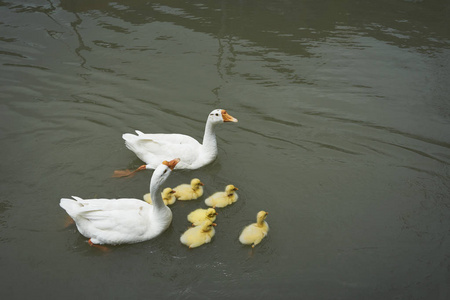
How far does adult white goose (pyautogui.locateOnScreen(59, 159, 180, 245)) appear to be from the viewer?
14.8ft

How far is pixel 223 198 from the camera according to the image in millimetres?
5180

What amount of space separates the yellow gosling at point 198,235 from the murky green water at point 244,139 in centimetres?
10

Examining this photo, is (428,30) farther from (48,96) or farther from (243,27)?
(48,96)

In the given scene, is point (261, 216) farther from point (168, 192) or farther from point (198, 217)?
point (168, 192)

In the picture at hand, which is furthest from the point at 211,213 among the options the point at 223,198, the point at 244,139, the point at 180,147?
the point at 244,139

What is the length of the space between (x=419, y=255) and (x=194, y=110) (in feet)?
15.0

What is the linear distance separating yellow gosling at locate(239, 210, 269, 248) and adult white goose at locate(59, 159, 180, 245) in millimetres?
979

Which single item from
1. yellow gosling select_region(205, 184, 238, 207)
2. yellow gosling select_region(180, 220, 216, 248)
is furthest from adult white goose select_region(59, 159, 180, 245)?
yellow gosling select_region(205, 184, 238, 207)

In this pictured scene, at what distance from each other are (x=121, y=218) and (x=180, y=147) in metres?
1.64

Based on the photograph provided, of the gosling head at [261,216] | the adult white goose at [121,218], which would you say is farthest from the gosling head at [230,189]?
the adult white goose at [121,218]

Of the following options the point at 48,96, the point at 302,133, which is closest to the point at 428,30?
the point at 302,133

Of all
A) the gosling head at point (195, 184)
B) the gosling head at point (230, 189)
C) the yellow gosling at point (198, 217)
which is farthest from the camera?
the gosling head at point (195, 184)

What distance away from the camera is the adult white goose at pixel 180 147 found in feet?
19.0

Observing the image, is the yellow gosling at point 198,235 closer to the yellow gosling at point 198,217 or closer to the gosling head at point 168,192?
the yellow gosling at point 198,217
